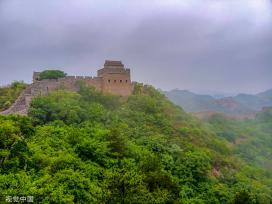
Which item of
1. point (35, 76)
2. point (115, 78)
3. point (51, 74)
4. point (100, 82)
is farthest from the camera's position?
point (35, 76)

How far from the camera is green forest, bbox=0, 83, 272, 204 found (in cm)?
1799

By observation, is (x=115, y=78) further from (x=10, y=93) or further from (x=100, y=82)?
(x=10, y=93)

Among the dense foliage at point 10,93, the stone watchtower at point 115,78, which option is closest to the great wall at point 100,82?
the stone watchtower at point 115,78

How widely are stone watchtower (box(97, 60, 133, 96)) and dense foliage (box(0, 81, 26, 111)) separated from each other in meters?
5.84

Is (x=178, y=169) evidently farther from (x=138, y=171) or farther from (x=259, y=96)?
(x=259, y=96)

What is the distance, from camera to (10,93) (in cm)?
3300

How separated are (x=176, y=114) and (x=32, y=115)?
13143mm

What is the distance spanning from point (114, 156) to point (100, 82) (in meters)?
12.6

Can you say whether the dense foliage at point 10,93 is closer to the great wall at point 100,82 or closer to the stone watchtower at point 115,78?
the great wall at point 100,82

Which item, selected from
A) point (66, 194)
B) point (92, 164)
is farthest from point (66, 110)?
point (66, 194)

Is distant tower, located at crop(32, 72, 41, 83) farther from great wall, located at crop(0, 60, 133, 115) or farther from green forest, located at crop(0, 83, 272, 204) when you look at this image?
green forest, located at crop(0, 83, 272, 204)

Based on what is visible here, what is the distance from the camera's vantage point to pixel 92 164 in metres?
21.6

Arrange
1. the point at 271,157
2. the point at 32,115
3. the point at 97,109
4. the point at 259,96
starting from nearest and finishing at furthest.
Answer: the point at 32,115 → the point at 97,109 → the point at 271,157 → the point at 259,96

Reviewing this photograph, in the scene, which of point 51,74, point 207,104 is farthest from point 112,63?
point 207,104
